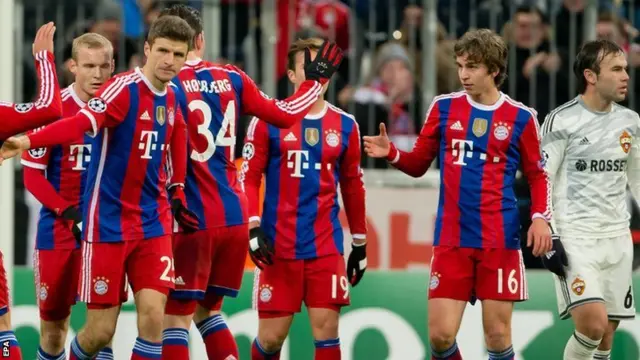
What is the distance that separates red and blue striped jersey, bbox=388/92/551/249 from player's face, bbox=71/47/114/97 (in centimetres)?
194

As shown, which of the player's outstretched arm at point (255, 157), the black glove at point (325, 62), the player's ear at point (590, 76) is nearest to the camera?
the black glove at point (325, 62)

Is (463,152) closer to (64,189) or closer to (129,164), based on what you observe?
(129,164)

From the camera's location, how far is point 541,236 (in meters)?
9.00

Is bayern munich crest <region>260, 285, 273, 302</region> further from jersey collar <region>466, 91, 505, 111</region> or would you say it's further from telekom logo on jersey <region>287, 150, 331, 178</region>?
jersey collar <region>466, 91, 505, 111</region>

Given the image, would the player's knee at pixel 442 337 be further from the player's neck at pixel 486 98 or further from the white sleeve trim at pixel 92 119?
the white sleeve trim at pixel 92 119

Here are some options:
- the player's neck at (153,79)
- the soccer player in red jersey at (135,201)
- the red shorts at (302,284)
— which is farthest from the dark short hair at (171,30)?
the red shorts at (302,284)

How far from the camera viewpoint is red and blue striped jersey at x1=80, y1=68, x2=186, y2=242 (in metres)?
8.25

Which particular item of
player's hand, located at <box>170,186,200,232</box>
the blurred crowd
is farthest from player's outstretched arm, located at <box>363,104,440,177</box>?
the blurred crowd

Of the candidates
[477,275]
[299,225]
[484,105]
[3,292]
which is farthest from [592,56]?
[3,292]

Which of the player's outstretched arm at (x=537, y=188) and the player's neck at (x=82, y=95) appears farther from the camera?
the player's neck at (x=82, y=95)

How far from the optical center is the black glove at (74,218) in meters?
9.01

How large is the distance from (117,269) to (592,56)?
3128mm

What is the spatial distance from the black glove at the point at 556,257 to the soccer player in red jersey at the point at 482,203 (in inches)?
8.7

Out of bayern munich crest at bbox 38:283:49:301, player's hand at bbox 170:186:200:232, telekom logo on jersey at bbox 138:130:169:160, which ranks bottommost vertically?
bayern munich crest at bbox 38:283:49:301
